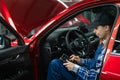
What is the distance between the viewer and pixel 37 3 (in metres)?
4.80


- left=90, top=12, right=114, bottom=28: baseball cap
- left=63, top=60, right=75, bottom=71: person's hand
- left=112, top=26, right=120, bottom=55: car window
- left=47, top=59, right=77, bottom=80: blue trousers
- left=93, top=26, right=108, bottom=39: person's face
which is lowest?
left=47, top=59, right=77, bottom=80: blue trousers

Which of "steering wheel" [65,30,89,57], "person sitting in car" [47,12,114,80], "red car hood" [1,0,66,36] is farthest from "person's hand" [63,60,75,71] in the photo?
"red car hood" [1,0,66,36]

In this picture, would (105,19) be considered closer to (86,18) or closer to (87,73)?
(87,73)

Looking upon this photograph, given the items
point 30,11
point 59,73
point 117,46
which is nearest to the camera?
point 117,46

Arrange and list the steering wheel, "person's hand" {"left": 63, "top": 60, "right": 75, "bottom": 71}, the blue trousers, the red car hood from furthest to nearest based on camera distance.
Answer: the red car hood < the steering wheel < the blue trousers < "person's hand" {"left": 63, "top": 60, "right": 75, "bottom": 71}

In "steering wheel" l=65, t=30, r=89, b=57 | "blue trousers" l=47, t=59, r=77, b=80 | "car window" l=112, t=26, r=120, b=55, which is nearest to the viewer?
"car window" l=112, t=26, r=120, b=55

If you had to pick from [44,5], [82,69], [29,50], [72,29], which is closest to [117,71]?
[82,69]

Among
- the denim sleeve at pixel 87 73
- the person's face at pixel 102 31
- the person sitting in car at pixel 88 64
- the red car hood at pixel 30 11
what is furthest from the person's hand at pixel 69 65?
the red car hood at pixel 30 11

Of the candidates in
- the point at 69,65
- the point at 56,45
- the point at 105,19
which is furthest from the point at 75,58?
the point at 105,19

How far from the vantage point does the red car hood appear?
4.54 metres

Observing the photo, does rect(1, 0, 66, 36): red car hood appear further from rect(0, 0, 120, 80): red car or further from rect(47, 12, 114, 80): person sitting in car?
rect(47, 12, 114, 80): person sitting in car

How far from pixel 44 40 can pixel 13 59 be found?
22.1 inches

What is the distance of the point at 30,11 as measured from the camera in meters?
4.67

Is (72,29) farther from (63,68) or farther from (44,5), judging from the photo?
(63,68)
